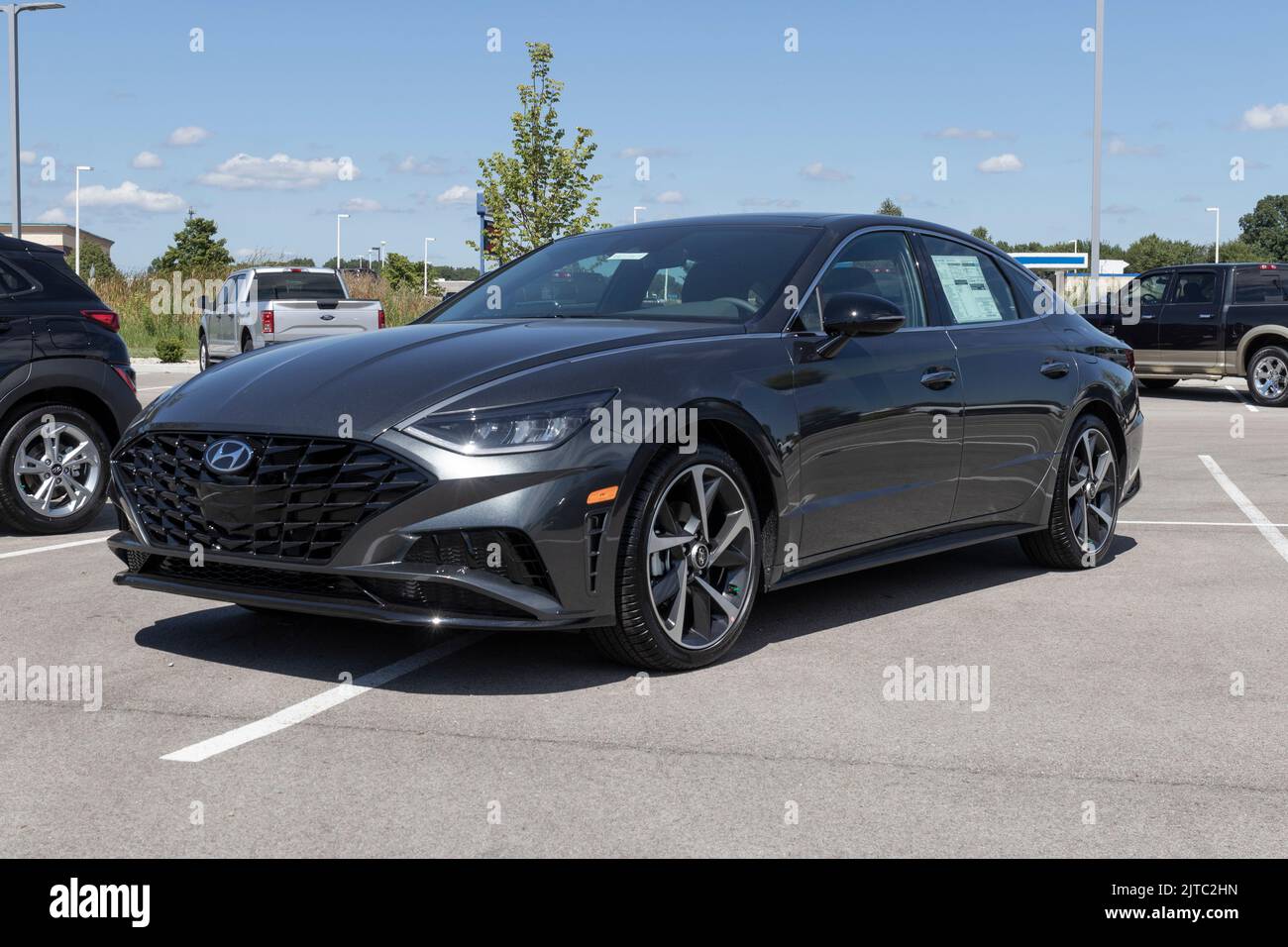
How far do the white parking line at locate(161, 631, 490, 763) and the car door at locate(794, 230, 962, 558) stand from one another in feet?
4.45

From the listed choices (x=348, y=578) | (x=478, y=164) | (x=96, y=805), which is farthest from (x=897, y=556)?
(x=478, y=164)

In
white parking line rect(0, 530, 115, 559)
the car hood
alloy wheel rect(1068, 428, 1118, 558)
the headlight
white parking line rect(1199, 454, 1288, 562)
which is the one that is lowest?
white parking line rect(1199, 454, 1288, 562)

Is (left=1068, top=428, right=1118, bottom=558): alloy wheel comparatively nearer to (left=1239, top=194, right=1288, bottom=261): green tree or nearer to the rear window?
the rear window

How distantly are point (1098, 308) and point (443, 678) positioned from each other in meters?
19.9

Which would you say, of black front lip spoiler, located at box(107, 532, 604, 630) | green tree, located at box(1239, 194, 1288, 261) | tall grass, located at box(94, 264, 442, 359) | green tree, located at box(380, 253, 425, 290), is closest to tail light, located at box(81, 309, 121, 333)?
black front lip spoiler, located at box(107, 532, 604, 630)

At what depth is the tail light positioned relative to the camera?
28.7ft

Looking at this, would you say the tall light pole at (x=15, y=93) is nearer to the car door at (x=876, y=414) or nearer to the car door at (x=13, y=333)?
the car door at (x=13, y=333)

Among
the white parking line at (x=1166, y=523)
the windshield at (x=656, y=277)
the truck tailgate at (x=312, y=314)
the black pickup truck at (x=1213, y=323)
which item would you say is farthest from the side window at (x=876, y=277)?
the truck tailgate at (x=312, y=314)

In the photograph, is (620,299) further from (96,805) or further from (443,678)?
(96,805)

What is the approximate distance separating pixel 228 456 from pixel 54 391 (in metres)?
4.17

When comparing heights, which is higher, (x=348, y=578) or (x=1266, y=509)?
(x=348, y=578)

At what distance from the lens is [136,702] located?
4.92m

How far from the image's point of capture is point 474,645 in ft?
18.7
